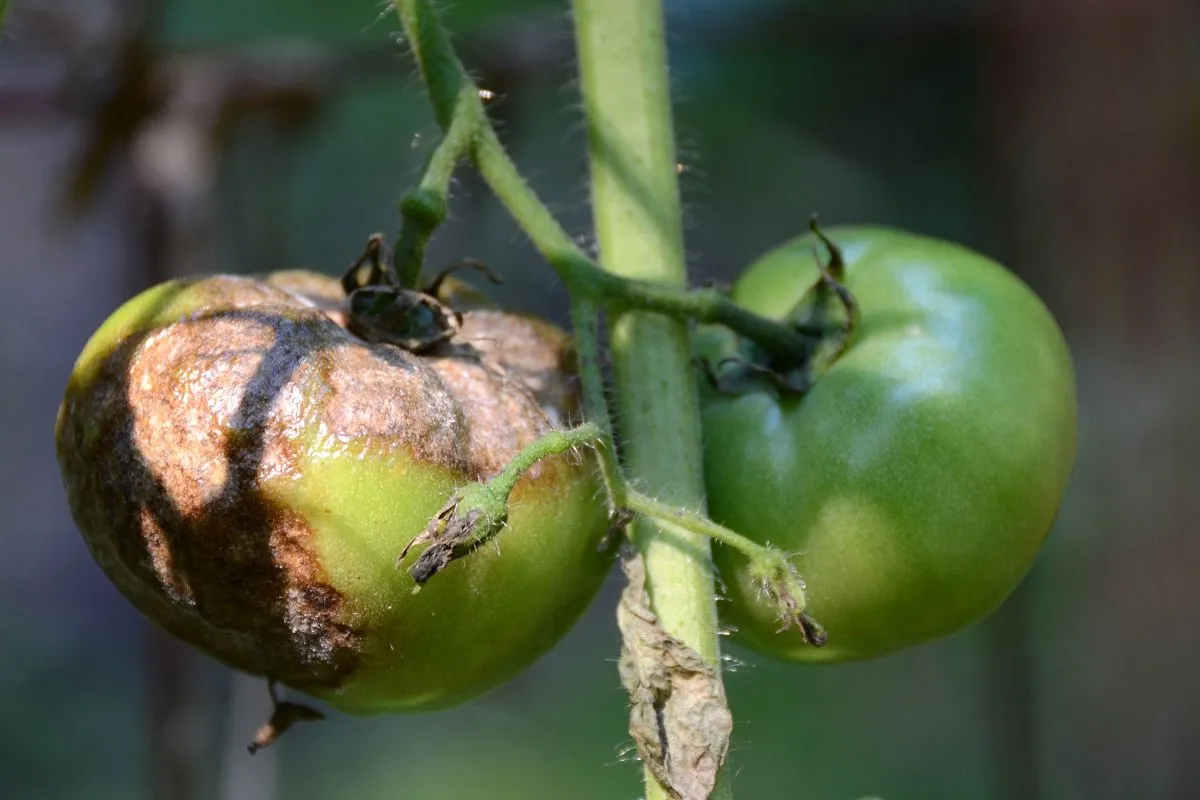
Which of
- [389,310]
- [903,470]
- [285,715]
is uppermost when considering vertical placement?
[389,310]

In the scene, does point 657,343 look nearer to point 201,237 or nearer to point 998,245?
point 201,237

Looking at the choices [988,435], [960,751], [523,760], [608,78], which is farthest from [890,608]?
[960,751]

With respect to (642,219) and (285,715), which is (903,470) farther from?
(285,715)

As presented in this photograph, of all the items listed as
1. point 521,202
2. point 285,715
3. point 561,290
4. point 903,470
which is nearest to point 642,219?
point 521,202

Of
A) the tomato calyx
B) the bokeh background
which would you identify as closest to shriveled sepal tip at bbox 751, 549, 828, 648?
the tomato calyx

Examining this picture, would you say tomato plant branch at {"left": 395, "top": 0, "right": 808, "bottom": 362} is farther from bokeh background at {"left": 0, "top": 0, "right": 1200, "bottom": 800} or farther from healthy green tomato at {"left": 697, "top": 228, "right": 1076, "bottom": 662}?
bokeh background at {"left": 0, "top": 0, "right": 1200, "bottom": 800}

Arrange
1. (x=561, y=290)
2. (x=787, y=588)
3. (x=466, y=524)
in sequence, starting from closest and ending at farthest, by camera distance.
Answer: (x=466, y=524), (x=787, y=588), (x=561, y=290)

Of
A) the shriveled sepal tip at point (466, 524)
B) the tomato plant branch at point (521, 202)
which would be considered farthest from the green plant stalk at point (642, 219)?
the shriveled sepal tip at point (466, 524)
